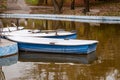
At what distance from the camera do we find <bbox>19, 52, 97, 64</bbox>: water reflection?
21.4 m

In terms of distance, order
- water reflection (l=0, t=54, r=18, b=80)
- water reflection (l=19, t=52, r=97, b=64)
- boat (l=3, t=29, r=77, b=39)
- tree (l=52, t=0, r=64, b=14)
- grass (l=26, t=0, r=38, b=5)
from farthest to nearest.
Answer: grass (l=26, t=0, r=38, b=5) → tree (l=52, t=0, r=64, b=14) → boat (l=3, t=29, r=77, b=39) → water reflection (l=19, t=52, r=97, b=64) → water reflection (l=0, t=54, r=18, b=80)

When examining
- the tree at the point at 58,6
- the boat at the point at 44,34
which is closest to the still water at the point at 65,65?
the boat at the point at 44,34

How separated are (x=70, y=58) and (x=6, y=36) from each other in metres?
5.67

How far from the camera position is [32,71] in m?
18.5

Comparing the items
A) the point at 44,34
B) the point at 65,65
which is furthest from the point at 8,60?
the point at 44,34

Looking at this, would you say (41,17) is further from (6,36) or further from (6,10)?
(6,36)

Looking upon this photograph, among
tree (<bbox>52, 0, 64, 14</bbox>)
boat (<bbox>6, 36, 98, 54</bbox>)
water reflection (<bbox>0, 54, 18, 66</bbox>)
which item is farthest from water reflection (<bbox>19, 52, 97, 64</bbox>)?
→ tree (<bbox>52, 0, 64, 14</bbox>)

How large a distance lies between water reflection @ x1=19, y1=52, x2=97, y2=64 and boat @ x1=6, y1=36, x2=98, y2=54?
0.90 feet

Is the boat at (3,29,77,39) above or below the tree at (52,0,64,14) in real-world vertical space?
above

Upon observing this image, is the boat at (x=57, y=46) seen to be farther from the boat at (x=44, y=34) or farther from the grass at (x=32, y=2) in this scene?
the grass at (x=32, y=2)

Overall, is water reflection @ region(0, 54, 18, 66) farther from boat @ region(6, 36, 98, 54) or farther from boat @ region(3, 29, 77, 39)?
boat @ region(3, 29, 77, 39)

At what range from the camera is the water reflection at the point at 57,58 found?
21.4 m

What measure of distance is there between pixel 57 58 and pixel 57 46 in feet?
3.43

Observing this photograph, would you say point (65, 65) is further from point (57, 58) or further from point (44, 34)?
point (44, 34)
